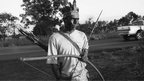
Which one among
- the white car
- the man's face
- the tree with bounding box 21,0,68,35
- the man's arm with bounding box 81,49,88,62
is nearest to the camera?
the man's arm with bounding box 81,49,88,62

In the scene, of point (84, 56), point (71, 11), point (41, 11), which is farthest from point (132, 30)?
point (41, 11)

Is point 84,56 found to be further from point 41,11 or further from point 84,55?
point 41,11

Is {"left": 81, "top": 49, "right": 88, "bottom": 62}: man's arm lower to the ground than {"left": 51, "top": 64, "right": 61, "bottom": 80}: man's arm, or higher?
higher

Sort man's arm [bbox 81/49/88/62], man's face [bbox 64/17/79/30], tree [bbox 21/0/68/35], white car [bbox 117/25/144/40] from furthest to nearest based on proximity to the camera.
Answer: tree [bbox 21/0/68/35] < white car [bbox 117/25/144/40] < man's face [bbox 64/17/79/30] < man's arm [bbox 81/49/88/62]

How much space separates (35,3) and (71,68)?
63.2m

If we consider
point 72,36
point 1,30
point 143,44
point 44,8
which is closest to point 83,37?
point 72,36

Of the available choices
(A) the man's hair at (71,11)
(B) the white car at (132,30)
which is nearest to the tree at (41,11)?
(B) the white car at (132,30)

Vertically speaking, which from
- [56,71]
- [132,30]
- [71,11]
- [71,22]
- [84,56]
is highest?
[71,11]

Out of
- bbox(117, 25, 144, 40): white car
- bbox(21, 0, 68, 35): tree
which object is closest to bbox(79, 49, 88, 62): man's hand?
bbox(117, 25, 144, 40): white car

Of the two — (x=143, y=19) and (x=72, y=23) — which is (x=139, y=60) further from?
(x=143, y=19)

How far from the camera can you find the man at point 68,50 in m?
3.21

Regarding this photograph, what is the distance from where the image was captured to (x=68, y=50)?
3209 millimetres

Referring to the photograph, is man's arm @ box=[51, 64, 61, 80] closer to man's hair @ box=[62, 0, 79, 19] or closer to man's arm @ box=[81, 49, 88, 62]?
man's arm @ box=[81, 49, 88, 62]

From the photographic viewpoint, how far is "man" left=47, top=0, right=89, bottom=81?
321 centimetres
